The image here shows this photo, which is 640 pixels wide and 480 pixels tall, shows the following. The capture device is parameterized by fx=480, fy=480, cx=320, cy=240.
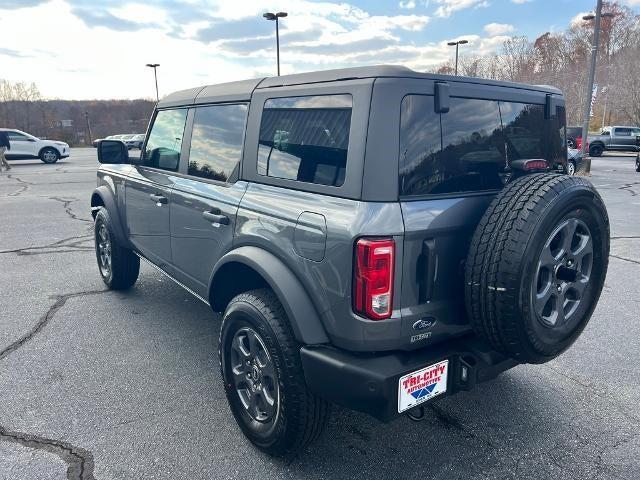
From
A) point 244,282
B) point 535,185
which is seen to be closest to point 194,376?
point 244,282

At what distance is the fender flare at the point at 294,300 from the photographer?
217cm

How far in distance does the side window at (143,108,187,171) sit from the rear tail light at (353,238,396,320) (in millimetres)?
2077

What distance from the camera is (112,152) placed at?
169 inches

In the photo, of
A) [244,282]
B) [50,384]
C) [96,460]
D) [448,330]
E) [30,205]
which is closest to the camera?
[448,330]

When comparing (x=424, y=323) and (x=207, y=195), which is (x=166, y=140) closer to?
(x=207, y=195)

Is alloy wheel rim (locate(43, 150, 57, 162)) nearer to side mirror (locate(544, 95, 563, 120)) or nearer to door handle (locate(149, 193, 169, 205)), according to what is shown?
door handle (locate(149, 193, 169, 205))

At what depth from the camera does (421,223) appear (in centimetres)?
205

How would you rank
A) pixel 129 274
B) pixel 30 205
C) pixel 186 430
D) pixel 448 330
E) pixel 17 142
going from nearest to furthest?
1. pixel 448 330
2. pixel 186 430
3. pixel 129 274
4. pixel 30 205
5. pixel 17 142

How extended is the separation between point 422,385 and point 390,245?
0.66 m

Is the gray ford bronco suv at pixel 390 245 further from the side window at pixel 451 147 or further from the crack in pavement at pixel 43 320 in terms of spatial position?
the crack in pavement at pixel 43 320

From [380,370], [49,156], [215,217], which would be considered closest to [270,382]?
[380,370]

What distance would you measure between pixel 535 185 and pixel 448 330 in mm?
759

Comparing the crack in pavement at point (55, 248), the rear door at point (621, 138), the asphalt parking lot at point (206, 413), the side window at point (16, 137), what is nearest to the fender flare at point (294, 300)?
the asphalt parking lot at point (206, 413)

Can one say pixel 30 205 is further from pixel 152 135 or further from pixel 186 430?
pixel 186 430
